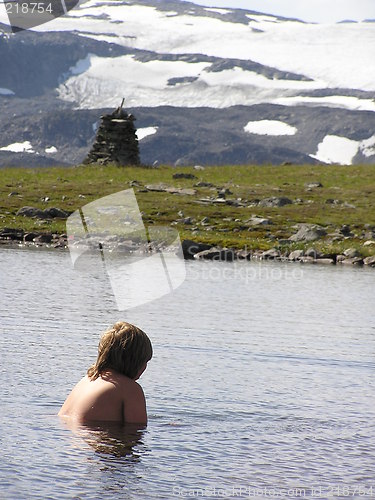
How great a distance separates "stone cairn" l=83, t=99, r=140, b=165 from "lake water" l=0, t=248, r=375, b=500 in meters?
61.3

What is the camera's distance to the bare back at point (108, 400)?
40.2ft

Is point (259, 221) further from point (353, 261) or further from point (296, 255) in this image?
point (353, 261)

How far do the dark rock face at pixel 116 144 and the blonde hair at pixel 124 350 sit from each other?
8025cm

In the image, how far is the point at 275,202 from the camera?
70.5 meters

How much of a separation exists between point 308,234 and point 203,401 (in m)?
43.6

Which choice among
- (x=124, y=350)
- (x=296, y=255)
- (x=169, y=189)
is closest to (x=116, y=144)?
(x=169, y=189)

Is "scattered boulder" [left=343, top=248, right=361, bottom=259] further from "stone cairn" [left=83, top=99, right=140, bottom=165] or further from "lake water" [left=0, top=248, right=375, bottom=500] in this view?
"stone cairn" [left=83, top=99, right=140, bottom=165]

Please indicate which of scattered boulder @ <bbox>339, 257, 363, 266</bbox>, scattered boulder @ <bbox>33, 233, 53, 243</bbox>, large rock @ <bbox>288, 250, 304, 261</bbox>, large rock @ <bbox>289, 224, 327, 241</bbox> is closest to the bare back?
scattered boulder @ <bbox>339, 257, 363, 266</bbox>

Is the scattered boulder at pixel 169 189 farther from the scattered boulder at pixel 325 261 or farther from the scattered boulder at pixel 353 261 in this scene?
the scattered boulder at pixel 353 261

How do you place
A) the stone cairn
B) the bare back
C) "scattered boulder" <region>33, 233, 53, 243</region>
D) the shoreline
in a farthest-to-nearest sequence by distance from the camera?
the stone cairn, "scattered boulder" <region>33, 233, 53, 243</region>, the shoreline, the bare back

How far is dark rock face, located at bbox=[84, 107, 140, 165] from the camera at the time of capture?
92500 millimetres

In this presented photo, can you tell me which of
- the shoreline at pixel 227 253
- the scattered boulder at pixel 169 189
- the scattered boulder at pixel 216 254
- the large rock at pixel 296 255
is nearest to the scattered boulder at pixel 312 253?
the shoreline at pixel 227 253

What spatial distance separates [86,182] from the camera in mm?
77812

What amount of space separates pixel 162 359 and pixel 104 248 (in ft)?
114
